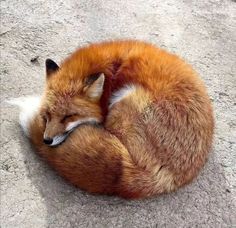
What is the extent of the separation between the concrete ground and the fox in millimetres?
112

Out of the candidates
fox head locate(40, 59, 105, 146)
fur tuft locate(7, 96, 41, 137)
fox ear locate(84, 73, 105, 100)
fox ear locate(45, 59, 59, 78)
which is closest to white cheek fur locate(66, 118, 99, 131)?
fox head locate(40, 59, 105, 146)

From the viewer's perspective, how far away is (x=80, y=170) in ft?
8.40

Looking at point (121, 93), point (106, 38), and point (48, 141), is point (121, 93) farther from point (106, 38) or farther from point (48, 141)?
point (106, 38)

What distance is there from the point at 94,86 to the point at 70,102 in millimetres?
169

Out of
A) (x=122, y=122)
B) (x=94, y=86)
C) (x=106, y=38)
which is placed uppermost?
(x=94, y=86)

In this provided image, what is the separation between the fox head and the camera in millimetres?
2752

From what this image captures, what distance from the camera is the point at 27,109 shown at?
9.63ft

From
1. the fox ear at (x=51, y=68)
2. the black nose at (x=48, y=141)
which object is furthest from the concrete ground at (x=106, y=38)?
the fox ear at (x=51, y=68)

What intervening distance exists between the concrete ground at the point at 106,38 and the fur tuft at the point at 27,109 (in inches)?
3.0

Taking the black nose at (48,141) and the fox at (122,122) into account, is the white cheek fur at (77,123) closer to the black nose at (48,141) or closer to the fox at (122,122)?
the fox at (122,122)

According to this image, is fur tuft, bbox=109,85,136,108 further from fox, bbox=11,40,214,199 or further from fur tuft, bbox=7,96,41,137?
fur tuft, bbox=7,96,41,137

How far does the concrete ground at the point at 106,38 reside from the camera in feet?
8.75

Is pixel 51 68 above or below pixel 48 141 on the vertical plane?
above

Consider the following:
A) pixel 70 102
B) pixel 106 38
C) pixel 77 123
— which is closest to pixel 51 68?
pixel 70 102
